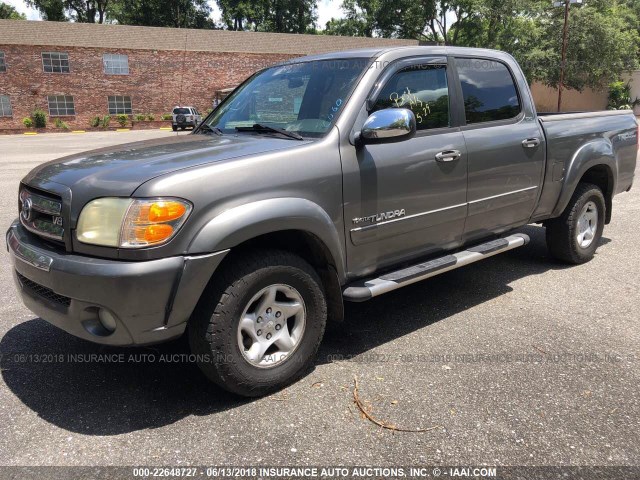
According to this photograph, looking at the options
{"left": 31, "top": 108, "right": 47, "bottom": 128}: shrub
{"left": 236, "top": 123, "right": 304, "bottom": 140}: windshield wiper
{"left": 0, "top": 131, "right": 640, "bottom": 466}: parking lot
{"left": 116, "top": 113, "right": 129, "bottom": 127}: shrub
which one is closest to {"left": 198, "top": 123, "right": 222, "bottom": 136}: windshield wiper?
{"left": 236, "top": 123, "right": 304, "bottom": 140}: windshield wiper

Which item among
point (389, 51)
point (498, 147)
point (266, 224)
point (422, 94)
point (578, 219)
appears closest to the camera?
point (266, 224)

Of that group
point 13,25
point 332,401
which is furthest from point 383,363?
point 13,25

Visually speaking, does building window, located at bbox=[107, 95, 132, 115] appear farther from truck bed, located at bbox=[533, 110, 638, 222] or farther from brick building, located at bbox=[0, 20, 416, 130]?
truck bed, located at bbox=[533, 110, 638, 222]

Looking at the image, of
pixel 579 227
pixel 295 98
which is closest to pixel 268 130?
pixel 295 98

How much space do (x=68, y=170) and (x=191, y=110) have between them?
34551 mm

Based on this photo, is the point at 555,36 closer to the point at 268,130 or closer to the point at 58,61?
the point at 58,61

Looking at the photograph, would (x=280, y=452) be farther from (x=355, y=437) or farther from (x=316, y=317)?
(x=316, y=317)

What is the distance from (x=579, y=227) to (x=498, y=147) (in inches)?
71.8

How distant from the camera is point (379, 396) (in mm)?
3129

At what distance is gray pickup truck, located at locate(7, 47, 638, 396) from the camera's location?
2656mm

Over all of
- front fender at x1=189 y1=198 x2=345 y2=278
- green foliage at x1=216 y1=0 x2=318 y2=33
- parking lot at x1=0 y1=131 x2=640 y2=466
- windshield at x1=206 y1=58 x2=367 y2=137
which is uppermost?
green foliage at x1=216 y1=0 x2=318 y2=33

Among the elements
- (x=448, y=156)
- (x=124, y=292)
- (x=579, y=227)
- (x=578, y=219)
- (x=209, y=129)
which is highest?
(x=209, y=129)

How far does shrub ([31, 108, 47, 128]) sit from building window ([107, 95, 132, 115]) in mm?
4607

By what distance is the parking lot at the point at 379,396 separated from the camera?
2646 mm
